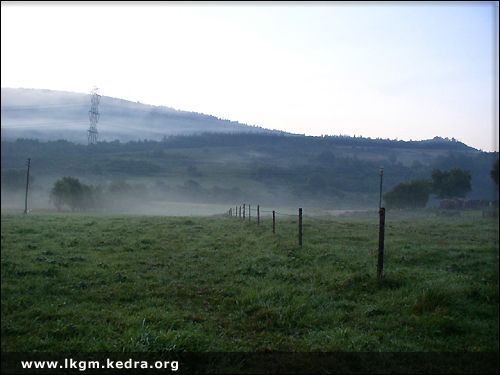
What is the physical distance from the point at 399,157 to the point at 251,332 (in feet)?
172

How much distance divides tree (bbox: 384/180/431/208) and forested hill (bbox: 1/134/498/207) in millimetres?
1864

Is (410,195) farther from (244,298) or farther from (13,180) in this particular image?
(13,180)

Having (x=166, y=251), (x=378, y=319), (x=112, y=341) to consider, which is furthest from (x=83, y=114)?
(x=166, y=251)

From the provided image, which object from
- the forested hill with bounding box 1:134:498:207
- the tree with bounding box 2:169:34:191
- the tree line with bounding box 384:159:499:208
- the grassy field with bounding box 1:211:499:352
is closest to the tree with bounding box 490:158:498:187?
the grassy field with bounding box 1:211:499:352

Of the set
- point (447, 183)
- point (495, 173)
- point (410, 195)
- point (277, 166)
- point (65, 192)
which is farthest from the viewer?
point (277, 166)

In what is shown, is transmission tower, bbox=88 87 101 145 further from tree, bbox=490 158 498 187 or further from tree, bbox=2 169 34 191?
tree, bbox=490 158 498 187

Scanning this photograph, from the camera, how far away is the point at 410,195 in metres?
35.8

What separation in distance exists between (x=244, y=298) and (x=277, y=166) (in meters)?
69.6

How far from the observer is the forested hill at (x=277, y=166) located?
42750 mm

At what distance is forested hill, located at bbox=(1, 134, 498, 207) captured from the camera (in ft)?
140

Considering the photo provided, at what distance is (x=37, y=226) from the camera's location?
1939 centimetres

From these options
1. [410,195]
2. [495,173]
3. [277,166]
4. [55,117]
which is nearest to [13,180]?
[55,117]

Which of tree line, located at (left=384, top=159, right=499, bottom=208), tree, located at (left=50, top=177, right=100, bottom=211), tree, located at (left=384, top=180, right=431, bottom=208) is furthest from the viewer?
tree, located at (left=384, top=180, right=431, bottom=208)

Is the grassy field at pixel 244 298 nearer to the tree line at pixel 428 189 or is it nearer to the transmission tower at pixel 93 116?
the transmission tower at pixel 93 116
